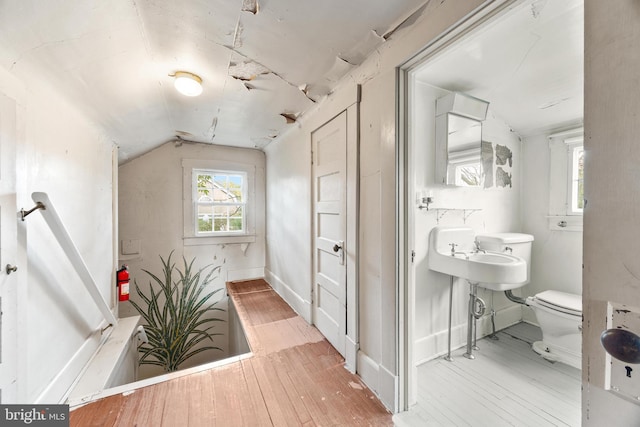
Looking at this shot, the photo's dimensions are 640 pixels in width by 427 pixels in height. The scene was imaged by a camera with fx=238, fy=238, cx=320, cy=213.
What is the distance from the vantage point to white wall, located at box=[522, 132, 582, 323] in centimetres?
217

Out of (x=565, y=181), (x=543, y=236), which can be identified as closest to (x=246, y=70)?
(x=565, y=181)

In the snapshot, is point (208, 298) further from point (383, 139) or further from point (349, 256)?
point (383, 139)

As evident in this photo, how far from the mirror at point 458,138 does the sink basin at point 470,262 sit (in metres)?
0.43

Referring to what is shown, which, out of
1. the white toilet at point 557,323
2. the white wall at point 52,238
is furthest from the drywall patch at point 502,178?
the white wall at point 52,238

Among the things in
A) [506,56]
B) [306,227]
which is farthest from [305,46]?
[306,227]

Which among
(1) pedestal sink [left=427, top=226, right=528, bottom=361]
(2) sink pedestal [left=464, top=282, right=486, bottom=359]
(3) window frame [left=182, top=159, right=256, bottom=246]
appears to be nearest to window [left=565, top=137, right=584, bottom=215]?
(1) pedestal sink [left=427, top=226, right=528, bottom=361]

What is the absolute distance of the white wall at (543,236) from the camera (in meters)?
2.17

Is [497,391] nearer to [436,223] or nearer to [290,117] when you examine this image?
[436,223]

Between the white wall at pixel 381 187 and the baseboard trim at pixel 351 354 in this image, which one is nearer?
the white wall at pixel 381 187

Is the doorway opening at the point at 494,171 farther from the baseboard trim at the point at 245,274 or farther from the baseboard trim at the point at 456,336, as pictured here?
the baseboard trim at the point at 245,274

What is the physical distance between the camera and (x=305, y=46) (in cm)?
131

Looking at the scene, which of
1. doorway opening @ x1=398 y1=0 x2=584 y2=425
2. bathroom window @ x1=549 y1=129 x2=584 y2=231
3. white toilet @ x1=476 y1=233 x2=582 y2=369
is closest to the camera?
doorway opening @ x1=398 y1=0 x2=584 y2=425

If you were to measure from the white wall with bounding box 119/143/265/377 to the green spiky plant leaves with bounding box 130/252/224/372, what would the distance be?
100 millimetres

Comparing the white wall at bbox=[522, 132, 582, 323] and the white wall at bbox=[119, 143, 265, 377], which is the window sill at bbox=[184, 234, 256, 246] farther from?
the white wall at bbox=[522, 132, 582, 323]
